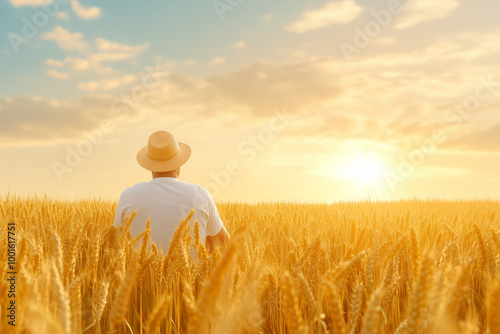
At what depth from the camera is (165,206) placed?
153 inches

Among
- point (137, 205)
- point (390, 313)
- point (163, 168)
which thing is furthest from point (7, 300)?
point (163, 168)

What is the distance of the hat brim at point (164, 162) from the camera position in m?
4.46

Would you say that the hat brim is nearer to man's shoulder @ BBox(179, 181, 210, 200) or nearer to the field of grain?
man's shoulder @ BBox(179, 181, 210, 200)

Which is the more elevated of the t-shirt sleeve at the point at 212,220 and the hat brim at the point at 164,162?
the hat brim at the point at 164,162

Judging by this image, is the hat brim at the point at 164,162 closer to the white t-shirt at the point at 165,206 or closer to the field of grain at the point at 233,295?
the white t-shirt at the point at 165,206

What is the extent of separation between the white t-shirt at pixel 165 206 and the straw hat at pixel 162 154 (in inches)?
17.0

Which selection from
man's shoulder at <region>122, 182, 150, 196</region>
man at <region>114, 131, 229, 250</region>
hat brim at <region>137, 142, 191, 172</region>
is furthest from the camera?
hat brim at <region>137, 142, 191, 172</region>

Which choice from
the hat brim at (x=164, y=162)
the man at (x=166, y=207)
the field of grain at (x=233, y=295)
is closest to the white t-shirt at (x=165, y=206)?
the man at (x=166, y=207)

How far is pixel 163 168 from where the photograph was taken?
4.46 m

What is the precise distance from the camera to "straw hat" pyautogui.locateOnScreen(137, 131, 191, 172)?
4.50 meters

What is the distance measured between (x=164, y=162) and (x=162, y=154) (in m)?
0.12

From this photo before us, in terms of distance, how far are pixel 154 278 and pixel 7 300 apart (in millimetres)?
713

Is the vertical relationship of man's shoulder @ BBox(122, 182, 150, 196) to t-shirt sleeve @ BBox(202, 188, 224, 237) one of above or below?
above

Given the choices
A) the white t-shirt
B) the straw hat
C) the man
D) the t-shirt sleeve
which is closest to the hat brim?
the straw hat
